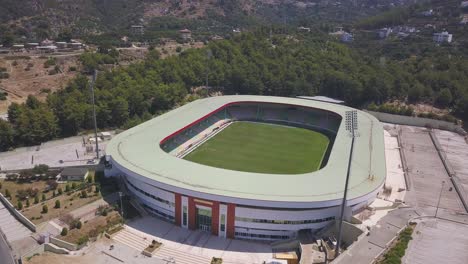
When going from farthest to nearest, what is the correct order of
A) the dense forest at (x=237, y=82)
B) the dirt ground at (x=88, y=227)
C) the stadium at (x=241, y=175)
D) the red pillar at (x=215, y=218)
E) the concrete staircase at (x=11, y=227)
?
the dense forest at (x=237, y=82) → the red pillar at (x=215, y=218) → the stadium at (x=241, y=175) → the concrete staircase at (x=11, y=227) → the dirt ground at (x=88, y=227)

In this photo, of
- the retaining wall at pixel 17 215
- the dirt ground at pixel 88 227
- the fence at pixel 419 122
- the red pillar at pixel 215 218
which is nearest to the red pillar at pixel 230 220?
the red pillar at pixel 215 218

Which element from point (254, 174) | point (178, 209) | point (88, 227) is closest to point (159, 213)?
point (178, 209)

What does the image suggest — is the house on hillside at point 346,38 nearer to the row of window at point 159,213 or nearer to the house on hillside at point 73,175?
the house on hillside at point 73,175

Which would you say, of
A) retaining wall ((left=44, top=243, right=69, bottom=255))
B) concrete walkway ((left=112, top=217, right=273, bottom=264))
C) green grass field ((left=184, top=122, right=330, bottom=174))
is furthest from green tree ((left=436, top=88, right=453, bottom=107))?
retaining wall ((left=44, top=243, right=69, bottom=255))

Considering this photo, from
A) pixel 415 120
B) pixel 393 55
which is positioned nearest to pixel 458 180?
pixel 415 120

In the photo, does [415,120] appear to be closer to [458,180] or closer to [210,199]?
[458,180]

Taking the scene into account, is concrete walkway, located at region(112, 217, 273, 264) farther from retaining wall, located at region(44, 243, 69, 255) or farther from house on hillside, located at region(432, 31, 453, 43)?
house on hillside, located at region(432, 31, 453, 43)
